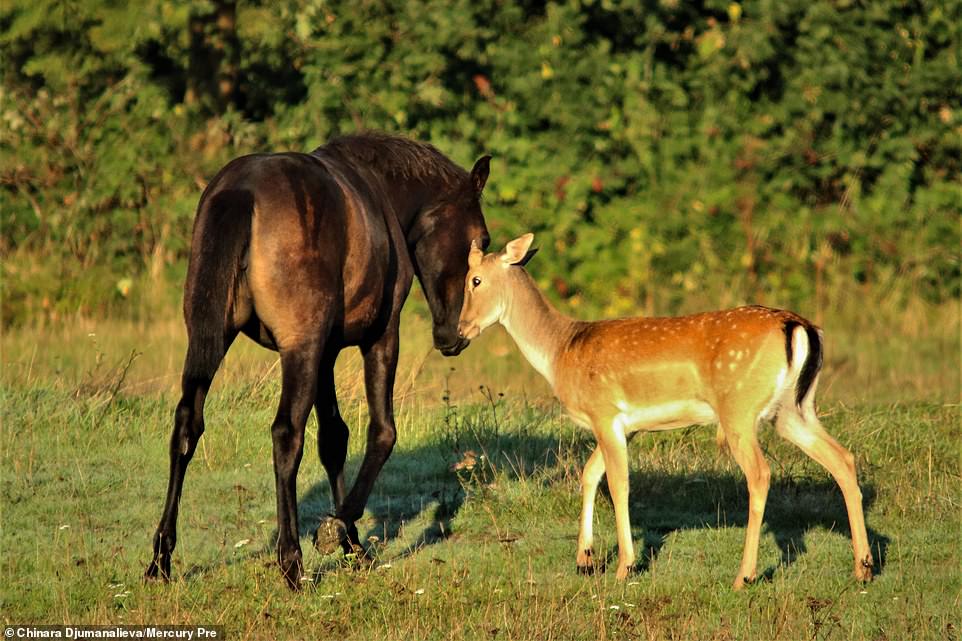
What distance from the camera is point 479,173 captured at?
8094 mm

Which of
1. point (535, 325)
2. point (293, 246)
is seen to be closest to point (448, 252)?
point (535, 325)

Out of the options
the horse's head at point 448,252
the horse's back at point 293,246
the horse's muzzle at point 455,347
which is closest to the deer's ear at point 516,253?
the horse's head at point 448,252

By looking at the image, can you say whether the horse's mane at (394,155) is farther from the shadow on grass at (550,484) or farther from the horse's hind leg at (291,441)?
the shadow on grass at (550,484)

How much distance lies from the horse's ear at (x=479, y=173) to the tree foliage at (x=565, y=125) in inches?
287

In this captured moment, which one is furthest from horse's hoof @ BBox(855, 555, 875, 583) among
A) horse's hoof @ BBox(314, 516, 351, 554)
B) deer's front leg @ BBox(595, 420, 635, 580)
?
horse's hoof @ BBox(314, 516, 351, 554)

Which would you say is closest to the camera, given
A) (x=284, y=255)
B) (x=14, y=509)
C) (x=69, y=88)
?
(x=284, y=255)

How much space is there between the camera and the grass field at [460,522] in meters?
6.34

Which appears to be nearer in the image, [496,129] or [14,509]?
[14,509]

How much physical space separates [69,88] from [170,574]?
10.5 meters

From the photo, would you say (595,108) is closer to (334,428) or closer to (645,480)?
(645,480)

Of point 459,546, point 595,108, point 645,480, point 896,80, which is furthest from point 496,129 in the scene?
point 459,546

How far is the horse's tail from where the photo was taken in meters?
6.42

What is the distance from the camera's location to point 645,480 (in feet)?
28.6

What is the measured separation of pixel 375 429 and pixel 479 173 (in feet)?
5.33
